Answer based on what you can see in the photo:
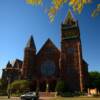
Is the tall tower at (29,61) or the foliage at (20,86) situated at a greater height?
the tall tower at (29,61)

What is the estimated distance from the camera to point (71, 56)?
65.1 m

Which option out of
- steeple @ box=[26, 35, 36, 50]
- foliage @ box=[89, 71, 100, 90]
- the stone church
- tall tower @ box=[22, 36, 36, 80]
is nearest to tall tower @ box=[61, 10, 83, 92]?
the stone church

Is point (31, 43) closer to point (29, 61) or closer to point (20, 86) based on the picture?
point (29, 61)

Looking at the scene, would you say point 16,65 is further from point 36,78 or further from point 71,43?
point 71,43

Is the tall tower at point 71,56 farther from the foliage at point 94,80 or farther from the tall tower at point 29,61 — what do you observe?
the foliage at point 94,80

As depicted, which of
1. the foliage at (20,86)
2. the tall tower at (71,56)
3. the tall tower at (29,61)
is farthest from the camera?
the tall tower at (29,61)

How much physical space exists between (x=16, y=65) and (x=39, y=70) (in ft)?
55.4

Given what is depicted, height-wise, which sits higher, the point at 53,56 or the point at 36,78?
the point at 53,56

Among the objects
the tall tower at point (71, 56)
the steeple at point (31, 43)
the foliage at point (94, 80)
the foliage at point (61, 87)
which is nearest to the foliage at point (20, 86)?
the foliage at point (61, 87)

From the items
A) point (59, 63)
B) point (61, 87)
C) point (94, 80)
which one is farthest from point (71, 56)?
point (94, 80)

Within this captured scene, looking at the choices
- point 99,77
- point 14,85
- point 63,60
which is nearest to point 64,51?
point 63,60

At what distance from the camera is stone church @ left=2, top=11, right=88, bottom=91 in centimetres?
6255

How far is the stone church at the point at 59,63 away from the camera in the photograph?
62.5 m

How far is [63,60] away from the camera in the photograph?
6506 centimetres
